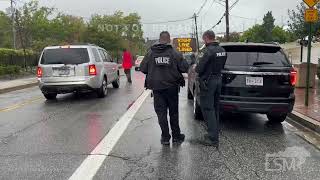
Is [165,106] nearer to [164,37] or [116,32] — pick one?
[164,37]

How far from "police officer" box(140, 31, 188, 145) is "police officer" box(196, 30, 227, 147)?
328 millimetres

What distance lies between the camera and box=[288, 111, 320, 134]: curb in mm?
8922

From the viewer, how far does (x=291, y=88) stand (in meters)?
8.67

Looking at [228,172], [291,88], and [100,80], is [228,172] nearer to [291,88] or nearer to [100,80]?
[291,88]

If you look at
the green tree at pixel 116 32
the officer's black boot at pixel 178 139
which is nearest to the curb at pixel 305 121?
the officer's black boot at pixel 178 139

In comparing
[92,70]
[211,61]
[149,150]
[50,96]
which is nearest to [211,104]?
[211,61]

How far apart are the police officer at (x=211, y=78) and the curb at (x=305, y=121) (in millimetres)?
2436

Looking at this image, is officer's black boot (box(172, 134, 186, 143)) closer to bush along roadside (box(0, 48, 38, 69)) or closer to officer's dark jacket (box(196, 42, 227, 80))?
officer's dark jacket (box(196, 42, 227, 80))

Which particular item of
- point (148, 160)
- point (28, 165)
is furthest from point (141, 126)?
point (28, 165)

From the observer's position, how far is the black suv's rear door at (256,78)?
8547mm

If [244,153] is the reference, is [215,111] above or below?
above

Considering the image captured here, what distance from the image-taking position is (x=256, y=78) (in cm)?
855

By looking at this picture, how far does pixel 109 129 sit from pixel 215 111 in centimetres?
231

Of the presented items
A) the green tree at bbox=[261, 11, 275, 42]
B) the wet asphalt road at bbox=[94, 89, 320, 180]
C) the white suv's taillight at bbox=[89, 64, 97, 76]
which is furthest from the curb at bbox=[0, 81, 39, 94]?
the green tree at bbox=[261, 11, 275, 42]
